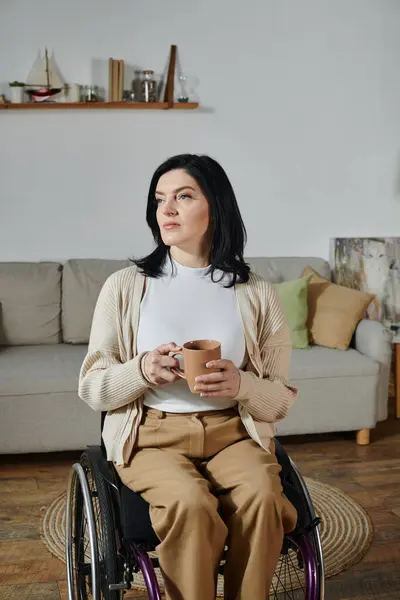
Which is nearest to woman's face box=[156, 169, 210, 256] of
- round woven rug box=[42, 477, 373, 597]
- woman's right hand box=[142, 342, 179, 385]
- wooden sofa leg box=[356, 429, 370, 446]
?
woman's right hand box=[142, 342, 179, 385]

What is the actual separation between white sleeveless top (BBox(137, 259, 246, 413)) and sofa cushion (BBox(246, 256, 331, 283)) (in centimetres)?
196

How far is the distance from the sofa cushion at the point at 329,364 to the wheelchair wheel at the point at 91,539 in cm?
146

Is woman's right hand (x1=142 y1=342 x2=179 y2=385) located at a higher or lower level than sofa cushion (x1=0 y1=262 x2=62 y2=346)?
higher

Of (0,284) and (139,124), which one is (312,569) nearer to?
(0,284)

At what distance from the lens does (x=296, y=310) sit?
334 cm

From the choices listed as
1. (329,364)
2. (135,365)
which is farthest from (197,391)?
(329,364)

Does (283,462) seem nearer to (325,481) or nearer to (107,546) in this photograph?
(107,546)

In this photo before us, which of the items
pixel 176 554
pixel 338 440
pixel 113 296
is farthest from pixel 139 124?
pixel 176 554

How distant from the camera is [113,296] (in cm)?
168

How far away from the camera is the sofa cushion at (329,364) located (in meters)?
3.16

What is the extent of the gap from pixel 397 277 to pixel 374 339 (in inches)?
27.3

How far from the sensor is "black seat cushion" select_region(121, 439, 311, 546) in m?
1.47

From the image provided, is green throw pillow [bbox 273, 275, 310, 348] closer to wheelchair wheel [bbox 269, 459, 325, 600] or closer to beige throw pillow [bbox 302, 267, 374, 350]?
beige throw pillow [bbox 302, 267, 374, 350]

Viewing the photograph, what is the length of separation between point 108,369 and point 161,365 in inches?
6.3
